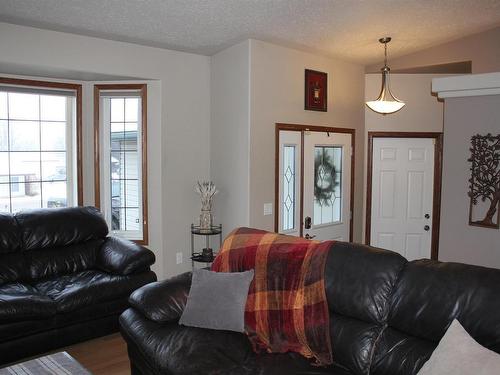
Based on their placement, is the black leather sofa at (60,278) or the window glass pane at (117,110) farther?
the window glass pane at (117,110)

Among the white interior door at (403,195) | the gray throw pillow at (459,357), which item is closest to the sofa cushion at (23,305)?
the gray throw pillow at (459,357)

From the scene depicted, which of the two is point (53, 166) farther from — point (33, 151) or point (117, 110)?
point (117, 110)

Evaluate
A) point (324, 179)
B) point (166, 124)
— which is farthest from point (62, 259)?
point (324, 179)

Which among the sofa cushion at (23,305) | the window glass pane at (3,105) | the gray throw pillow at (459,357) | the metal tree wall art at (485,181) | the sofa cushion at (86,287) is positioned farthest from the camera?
the window glass pane at (3,105)

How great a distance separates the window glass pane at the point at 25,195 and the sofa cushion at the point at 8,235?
2.32 ft

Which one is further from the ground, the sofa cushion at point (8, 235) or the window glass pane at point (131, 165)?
the window glass pane at point (131, 165)

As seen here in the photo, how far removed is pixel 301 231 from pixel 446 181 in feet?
5.39

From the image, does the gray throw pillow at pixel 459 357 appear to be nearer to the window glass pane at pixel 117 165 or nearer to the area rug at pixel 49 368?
the area rug at pixel 49 368

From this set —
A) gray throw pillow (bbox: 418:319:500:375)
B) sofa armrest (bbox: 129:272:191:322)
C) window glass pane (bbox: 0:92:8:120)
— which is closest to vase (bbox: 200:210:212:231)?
sofa armrest (bbox: 129:272:191:322)

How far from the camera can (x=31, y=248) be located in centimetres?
377

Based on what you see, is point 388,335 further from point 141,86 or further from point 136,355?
point 141,86

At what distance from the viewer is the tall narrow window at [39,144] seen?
4324 millimetres

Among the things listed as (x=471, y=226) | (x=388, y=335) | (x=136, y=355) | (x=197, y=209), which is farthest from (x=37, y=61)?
(x=471, y=226)

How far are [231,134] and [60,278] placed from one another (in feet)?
7.16
